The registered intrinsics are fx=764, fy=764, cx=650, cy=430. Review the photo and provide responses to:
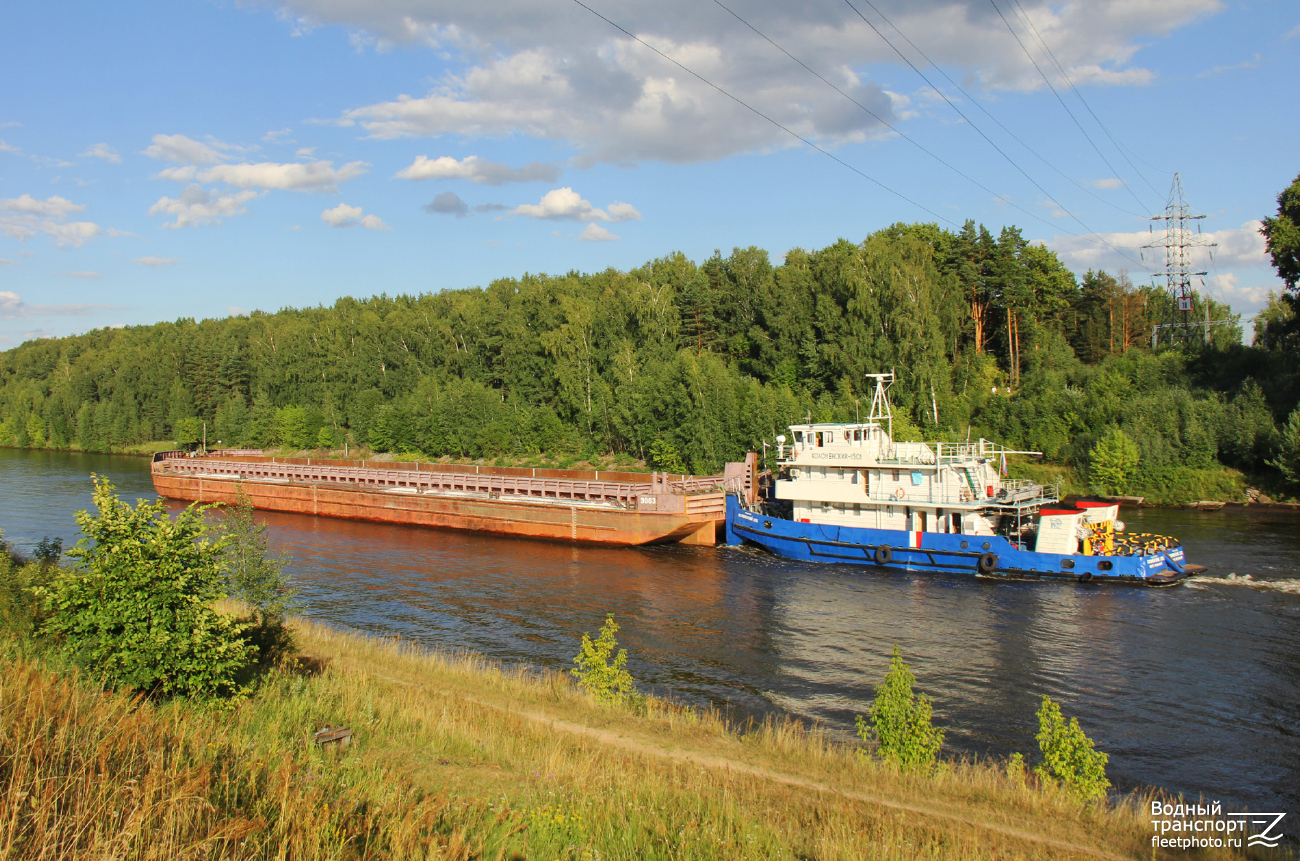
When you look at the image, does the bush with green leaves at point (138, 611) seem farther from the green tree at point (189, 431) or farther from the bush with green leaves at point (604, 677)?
the green tree at point (189, 431)

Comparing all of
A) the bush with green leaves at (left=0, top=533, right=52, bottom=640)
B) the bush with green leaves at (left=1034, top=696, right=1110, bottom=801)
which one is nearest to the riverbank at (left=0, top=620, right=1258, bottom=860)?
the bush with green leaves at (left=1034, top=696, right=1110, bottom=801)

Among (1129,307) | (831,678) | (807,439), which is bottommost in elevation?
(831,678)

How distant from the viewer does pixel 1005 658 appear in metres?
22.3

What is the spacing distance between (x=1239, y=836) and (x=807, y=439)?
2571 centimetres

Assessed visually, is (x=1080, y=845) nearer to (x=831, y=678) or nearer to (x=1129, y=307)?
(x=831, y=678)

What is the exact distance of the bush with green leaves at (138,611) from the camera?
34.5ft

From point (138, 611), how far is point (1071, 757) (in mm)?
14282

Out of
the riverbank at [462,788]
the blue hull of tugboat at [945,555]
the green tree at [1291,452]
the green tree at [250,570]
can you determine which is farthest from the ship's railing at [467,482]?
the green tree at [1291,452]

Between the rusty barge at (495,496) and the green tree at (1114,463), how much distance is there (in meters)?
24.3

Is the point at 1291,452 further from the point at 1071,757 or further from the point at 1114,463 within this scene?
the point at 1071,757

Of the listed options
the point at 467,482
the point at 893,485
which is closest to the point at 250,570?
the point at 893,485

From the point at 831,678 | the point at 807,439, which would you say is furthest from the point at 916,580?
the point at 831,678

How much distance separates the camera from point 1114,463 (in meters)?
49.4

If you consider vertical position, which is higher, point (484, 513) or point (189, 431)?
point (189, 431)
